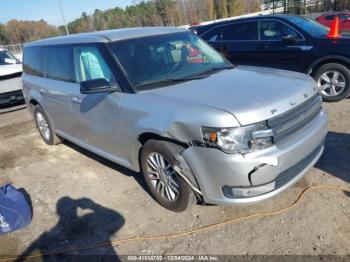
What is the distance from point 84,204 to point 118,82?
155 centimetres

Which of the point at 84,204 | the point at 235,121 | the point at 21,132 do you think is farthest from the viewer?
the point at 21,132

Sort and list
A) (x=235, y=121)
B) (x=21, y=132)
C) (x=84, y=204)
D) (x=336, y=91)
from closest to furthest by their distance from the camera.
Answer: (x=235, y=121), (x=84, y=204), (x=336, y=91), (x=21, y=132)

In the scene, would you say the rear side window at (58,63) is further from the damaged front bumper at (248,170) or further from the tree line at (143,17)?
the tree line at (143,17)

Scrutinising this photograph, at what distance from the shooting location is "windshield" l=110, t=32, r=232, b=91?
3930 millimetres

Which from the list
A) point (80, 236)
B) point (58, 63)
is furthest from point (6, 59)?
point (80, 236)

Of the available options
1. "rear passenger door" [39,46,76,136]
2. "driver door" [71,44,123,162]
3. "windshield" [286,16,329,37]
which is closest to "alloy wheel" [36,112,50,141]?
"rear passenger door" [39,46,76,136]

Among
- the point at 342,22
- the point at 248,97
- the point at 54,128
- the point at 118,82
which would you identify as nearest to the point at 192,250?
the point at 248,97

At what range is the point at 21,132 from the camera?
7.86 m

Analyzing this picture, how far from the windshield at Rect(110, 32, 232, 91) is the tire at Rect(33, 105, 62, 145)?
107 inches

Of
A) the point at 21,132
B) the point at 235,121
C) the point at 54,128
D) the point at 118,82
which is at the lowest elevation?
the point at 21,132

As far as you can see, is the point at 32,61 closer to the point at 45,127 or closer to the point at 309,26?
the point at 45,127

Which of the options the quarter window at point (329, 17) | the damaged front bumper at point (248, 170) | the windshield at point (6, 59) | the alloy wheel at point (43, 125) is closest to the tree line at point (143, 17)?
the quarter window at point (329, 17)

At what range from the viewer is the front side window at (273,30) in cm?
707

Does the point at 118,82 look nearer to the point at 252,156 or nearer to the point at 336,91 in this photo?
the point at 252,156
